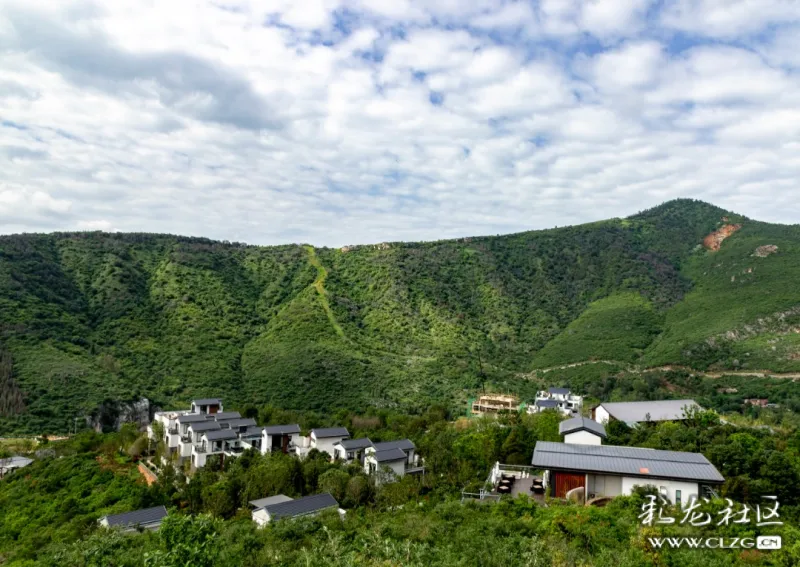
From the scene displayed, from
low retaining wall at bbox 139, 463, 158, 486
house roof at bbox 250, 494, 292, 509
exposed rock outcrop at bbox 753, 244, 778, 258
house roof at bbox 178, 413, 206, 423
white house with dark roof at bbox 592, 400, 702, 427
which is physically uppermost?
exposed rock outcrop at bbox 753, 244, 778, 258

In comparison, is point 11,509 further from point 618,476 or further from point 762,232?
point 762,232

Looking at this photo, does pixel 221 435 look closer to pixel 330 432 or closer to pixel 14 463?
pixel 330 432

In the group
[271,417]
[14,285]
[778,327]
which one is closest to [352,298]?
[271,417]

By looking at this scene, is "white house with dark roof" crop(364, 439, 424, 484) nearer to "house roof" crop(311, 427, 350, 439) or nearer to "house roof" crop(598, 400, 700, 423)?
"house roof" crop(311, 427, 350, 439)

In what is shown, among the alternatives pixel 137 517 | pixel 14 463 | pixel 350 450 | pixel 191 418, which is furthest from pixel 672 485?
pixel 14 463

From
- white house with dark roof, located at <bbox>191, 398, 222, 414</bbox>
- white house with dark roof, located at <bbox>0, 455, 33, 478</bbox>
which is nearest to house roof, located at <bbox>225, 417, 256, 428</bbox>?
white house with dark roof, located at <bbox>191, 398, 222, 414</bbox>
